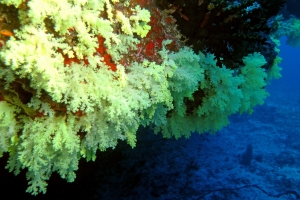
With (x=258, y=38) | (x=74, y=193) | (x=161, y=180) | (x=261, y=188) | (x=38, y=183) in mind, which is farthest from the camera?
(x=261, y=188)

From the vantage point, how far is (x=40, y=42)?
161cm

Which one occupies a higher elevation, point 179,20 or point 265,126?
point 265,126

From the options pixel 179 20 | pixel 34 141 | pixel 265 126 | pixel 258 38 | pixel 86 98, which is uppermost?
pixel 265 126

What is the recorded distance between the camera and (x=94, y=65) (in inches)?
75.6

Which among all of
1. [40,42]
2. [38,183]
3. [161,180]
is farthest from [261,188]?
[40,42]

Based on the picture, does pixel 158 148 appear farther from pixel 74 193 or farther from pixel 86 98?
pixel 86 98

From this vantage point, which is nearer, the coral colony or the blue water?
the coral colony

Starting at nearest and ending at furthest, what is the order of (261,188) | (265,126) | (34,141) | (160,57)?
(34,141) → (160,57) → (261,188) → (265,126)

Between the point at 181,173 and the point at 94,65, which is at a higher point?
the point at 94,65

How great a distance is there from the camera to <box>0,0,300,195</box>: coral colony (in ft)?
5.38

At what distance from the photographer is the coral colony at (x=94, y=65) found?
64.6 inches

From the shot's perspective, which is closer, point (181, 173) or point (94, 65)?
point (94, 65)

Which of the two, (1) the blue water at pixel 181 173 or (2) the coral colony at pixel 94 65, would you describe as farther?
(1) the blue water at pixel 181 173

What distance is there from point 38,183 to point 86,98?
1074 mm
